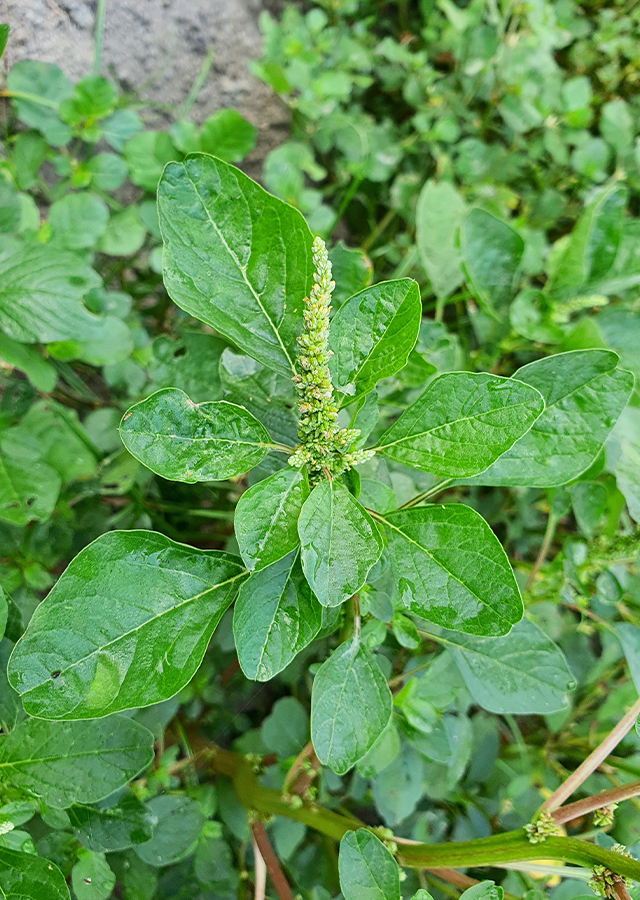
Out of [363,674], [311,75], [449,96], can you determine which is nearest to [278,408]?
[363,674]

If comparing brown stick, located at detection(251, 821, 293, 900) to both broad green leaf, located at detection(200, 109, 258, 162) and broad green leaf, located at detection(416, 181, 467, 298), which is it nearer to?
broad green leaf, located at detection(416, 181, 467, 298)

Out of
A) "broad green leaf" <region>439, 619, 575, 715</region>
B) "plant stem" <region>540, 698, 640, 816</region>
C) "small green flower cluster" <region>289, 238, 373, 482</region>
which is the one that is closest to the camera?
"small green flower cluster" <region>289, 238, 373, 482</region>

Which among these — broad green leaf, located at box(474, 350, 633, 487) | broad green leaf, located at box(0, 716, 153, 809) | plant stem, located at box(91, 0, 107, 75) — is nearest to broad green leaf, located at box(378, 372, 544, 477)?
broad green leaf, located at box(474, 350, 633, 487)

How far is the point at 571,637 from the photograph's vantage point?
4.72 feet

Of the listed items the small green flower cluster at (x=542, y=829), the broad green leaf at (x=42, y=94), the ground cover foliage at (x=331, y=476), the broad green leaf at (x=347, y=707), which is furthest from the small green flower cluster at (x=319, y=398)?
the broad green leaf at (x=42, y=94)

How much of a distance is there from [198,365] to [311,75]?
114 centimetres

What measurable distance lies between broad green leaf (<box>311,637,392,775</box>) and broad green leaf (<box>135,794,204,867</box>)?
47cm

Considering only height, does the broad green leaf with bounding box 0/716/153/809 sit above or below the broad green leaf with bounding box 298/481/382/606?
below

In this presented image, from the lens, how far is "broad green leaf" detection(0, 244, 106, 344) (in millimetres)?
983

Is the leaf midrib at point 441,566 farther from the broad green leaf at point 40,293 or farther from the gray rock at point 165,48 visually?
the gray rock at point 165,48

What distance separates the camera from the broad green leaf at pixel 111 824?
0.80 metres

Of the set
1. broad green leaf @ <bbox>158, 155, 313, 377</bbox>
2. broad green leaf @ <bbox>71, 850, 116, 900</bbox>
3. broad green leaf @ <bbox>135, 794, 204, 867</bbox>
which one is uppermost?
broad green leaf @ <bbox>158, 155, 313, 377</bbox>

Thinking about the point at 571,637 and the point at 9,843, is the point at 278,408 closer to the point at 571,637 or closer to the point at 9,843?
the point at 9,843

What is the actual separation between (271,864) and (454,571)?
2.14ft
